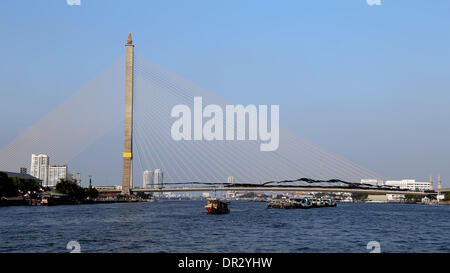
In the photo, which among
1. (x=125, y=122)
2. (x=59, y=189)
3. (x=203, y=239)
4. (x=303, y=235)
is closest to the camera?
(x=203, y=239)

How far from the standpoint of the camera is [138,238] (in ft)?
91.0

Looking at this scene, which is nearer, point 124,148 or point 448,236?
point 448,236

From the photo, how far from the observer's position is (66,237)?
2848 centimetres
